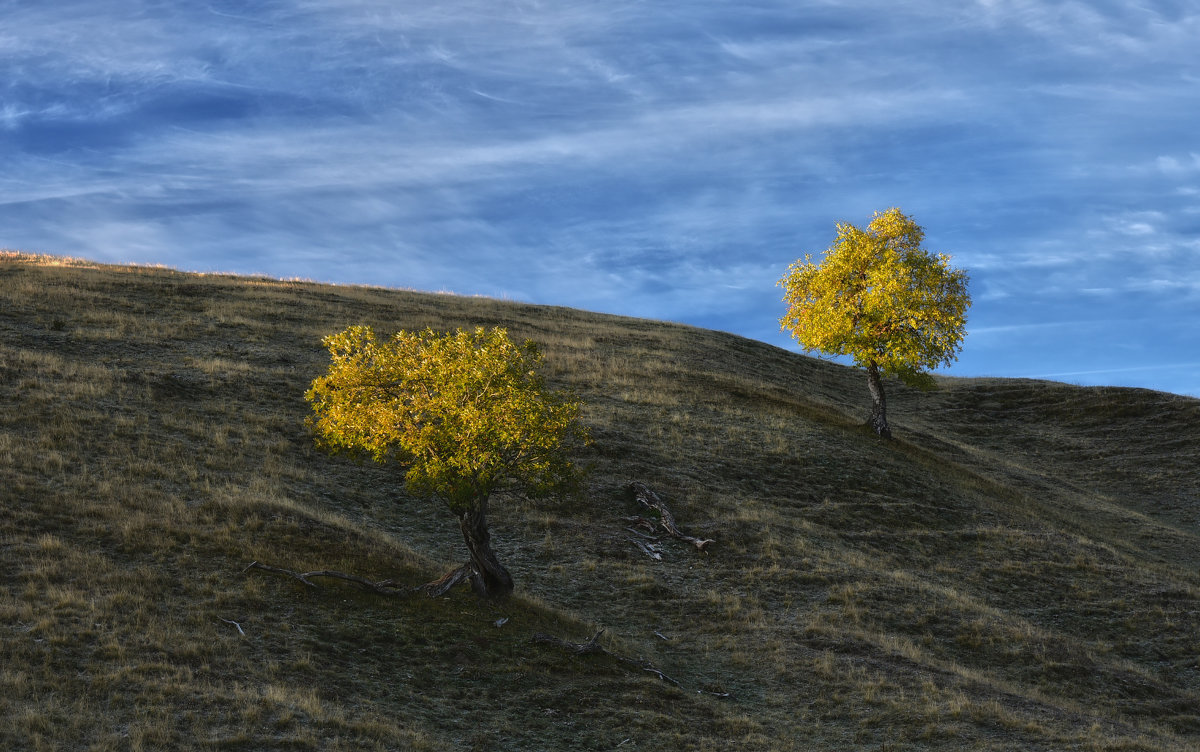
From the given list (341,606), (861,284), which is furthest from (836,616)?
(861,284)

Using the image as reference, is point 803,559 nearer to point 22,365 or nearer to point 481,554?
point 481,554

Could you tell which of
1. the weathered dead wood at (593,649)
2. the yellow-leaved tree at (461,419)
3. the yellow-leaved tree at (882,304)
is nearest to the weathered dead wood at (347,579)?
the yellow-leaved tree at (461,419)

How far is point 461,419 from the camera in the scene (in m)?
21.4

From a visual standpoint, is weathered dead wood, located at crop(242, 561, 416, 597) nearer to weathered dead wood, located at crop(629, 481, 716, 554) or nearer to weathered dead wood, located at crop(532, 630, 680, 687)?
weathered dead wood, located at crop(532, 630, 680, 687)

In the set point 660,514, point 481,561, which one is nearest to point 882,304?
point 660,514

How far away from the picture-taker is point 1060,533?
1444 inches

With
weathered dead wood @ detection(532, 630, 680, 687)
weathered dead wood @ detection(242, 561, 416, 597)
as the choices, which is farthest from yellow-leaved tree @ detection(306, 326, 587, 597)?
weathered dead wood @ detection(532, 630, 680, 687)

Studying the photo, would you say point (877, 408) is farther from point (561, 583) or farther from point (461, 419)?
point (461, 419)

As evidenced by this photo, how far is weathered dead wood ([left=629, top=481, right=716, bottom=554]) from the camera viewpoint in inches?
1134

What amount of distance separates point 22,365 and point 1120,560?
4363 centimetres

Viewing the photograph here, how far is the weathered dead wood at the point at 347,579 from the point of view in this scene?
20906mm

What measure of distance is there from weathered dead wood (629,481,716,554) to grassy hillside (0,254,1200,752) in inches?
22.0

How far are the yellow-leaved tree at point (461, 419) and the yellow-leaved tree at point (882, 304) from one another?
2747 centimetres

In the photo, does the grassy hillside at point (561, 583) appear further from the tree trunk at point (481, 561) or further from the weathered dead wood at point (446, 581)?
the tree trunk at point (481, 561)
